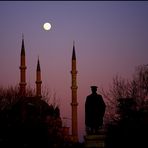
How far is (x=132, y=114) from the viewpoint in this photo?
26.7 meters

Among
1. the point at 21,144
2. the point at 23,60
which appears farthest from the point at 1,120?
the point at 23,60

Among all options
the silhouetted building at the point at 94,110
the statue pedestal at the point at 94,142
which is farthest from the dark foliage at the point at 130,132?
the statue pedestal at the point at 94,142

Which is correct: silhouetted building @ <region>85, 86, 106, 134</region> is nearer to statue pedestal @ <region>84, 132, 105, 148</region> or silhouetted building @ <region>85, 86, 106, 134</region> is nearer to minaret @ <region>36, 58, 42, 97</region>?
statue pedestal @ <region>84, 132, 105, 148</region>

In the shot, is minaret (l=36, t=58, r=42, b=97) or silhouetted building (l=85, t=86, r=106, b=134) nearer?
silhouetted building (l=85, t=86, r=106, b=134)

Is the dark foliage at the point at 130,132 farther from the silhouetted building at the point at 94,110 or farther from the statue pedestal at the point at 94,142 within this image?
the statue pedestal at the point at 94,142

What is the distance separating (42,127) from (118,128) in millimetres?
5226

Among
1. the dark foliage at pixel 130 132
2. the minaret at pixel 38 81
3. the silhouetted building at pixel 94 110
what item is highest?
the minaret at pixel 38 81

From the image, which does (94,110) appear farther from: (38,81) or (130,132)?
(38,81)

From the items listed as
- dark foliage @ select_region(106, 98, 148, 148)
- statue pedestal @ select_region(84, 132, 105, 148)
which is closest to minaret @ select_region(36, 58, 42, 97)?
dark foliage @ select_region(106, 98, 148, 148)

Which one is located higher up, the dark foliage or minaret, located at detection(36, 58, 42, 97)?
minaret, located at detection(36, 58, 42, 97)

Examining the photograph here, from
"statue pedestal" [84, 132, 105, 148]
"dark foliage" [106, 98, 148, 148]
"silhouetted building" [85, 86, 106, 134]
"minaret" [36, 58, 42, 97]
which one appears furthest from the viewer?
"minaret" [36, 58, 42, 97]

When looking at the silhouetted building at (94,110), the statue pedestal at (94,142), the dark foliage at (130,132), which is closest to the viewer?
the statue pedestal at (94,142)

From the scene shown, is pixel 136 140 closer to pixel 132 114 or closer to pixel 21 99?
pixel 132 114

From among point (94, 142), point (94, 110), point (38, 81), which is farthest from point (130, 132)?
point (38, 81)
